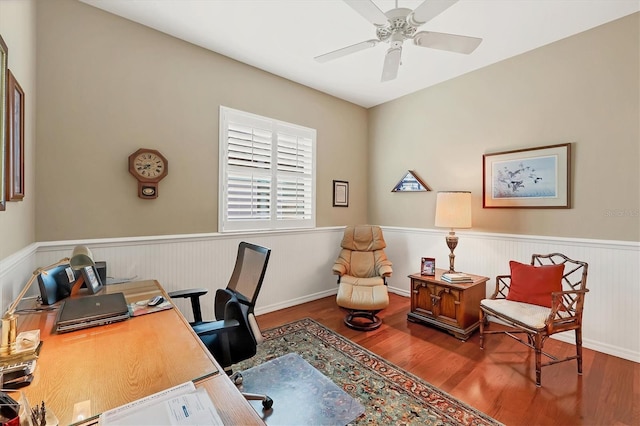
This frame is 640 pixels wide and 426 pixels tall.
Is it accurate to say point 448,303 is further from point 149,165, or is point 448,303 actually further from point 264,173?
point 149,165

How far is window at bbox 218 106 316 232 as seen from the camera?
3.10 meters

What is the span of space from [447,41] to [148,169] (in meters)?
2.67

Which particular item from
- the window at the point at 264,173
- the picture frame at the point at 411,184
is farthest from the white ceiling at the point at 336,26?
the picture frame at the point at 411,184

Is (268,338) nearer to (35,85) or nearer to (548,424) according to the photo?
(548,424)

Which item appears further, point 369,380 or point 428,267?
point 428,267

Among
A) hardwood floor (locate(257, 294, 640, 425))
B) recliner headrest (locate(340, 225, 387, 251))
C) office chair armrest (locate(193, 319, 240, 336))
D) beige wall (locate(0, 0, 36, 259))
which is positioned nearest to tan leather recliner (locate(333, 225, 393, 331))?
recliner headrest (locate(340, 225, 387, 251))

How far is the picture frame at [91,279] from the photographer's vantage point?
5.97ft

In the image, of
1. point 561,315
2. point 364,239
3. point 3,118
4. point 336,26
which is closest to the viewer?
point 3,118

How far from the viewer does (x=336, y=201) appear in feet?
13.6

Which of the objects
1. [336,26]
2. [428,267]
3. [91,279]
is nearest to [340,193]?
[428,267]

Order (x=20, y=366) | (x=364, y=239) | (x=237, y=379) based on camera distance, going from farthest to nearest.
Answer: (x=364, y=239) → (x=237, y=379) → (x=20, y=366)

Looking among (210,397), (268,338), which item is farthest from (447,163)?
(210,397)

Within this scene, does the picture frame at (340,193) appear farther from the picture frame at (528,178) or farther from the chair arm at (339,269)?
the picture frame at (528,178)

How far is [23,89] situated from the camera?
5.85 ft
